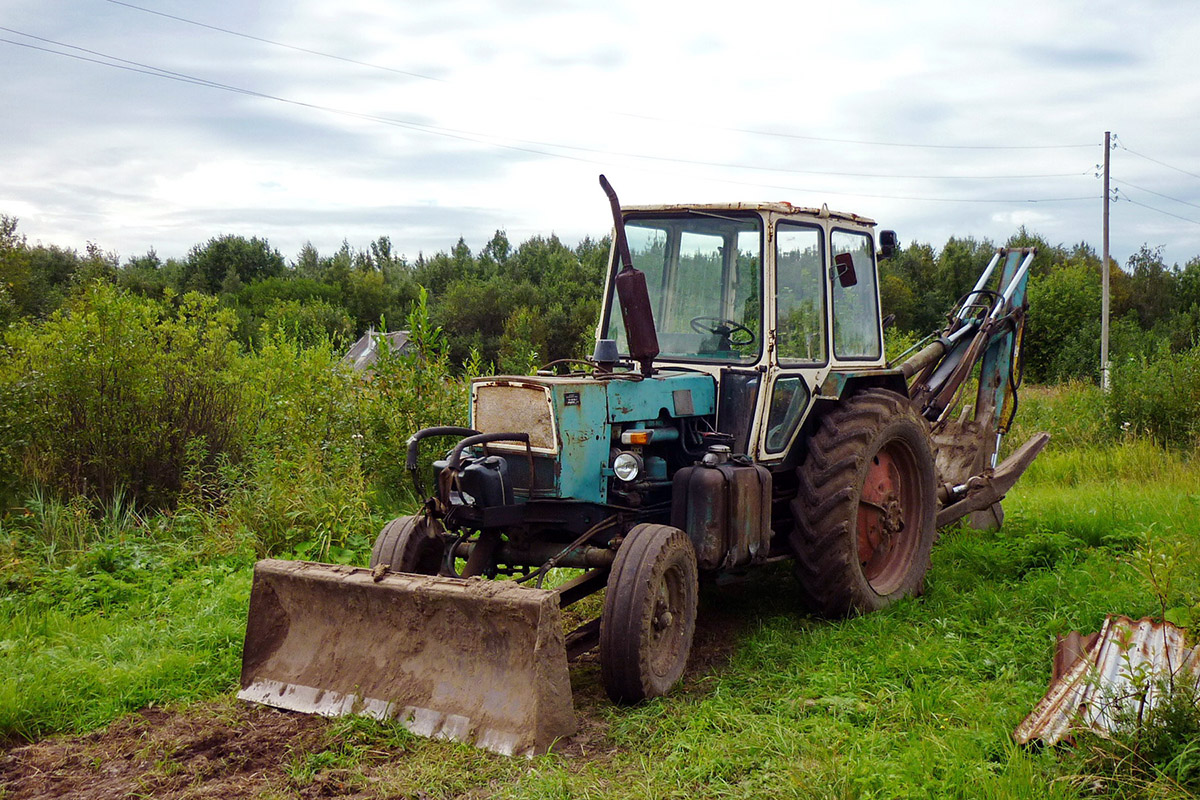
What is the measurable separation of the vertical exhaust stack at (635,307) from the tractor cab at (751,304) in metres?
0.68

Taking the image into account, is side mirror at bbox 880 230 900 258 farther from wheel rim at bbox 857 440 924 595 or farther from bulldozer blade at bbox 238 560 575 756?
bulldozer blade at bbox 238 560 575 756

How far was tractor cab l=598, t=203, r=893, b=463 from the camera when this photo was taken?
18.6ft

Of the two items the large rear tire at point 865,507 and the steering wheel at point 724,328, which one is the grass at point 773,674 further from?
the steering wheel at point 724,328

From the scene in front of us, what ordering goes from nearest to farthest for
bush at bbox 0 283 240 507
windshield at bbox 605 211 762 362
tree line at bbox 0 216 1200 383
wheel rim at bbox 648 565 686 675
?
wheel rim at bbox 648 565 686 675, windshield at bbox 605 211 762 362, bush at bbox 0 283 240 507, tree line at bbox 0 216 1200 383

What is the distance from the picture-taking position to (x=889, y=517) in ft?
20.9

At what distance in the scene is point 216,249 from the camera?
42906 millimetres

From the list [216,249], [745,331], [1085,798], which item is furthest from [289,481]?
[216,249]

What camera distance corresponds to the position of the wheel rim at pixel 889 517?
6302 millimetres

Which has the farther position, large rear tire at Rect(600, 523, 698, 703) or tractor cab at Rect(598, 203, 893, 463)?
tractor cab at Rect(598, 203, 893, 463)

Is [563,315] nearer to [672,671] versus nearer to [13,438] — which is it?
[13,438]

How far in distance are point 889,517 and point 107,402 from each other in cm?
650

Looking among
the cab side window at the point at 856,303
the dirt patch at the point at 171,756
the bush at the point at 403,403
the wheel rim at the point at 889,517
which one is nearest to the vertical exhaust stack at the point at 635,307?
the cab side window at the point at 856,303

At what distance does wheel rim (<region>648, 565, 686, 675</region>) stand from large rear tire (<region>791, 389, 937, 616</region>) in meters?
1.14

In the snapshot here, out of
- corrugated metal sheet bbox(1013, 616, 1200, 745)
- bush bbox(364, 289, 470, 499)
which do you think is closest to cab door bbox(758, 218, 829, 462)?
corrugated metal sheet bbox(1013, 616, 1200, 745)
